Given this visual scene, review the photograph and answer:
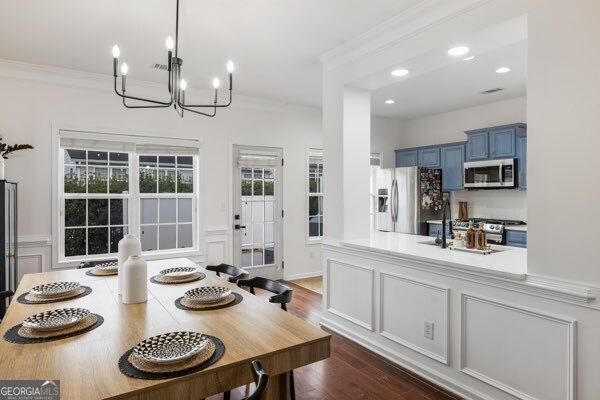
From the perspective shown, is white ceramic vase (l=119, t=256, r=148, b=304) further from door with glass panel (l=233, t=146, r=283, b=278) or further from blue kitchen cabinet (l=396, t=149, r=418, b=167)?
blue kitchen cabinet (l=396, t=149, r=418, b=167)

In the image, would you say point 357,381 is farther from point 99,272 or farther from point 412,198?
point 412,198

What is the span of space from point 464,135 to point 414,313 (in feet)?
13.2

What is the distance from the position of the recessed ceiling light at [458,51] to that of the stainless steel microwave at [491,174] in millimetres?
2827

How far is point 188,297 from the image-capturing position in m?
2.01

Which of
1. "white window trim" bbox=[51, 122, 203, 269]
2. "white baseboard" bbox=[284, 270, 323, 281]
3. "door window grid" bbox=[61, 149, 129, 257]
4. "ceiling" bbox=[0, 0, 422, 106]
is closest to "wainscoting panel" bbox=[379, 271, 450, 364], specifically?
"ceiling" bbox=[0, 0, 422, 106]

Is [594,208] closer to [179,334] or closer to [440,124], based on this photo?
[179,334]

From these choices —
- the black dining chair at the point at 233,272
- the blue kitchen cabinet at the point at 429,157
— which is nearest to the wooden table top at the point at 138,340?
the black dining chair at the point at 233,272

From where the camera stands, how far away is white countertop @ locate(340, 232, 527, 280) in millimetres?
2236

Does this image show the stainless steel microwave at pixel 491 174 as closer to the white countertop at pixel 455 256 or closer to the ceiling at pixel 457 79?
the ceiling at pixel 457 79

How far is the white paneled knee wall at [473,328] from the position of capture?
192 cm

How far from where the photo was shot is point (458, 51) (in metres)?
2.69

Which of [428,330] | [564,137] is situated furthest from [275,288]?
[564,137]

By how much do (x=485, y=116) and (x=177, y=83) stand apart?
16.0 feet
